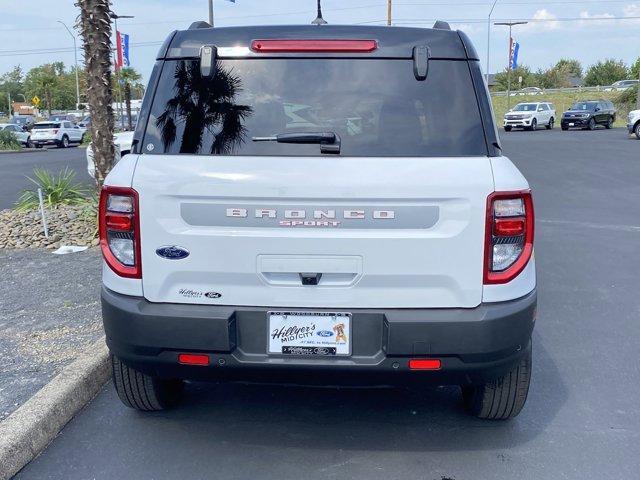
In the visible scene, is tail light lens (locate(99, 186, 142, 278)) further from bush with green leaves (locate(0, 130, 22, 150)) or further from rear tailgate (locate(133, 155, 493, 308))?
bush with green leaves (locate(0, 130, 22, 150))

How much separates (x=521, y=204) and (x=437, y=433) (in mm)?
1383

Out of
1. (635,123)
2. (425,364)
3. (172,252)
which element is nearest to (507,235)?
(425,364)

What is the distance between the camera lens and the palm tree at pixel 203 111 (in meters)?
3.16

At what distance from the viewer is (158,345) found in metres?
3.11

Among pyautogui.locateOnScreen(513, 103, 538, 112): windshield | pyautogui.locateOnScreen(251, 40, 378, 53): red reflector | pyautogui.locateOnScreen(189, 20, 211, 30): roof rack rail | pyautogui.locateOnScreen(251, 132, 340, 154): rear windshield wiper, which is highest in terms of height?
pyautogui.locateOnScreen(189, 20, 211, 30): roof rack rail

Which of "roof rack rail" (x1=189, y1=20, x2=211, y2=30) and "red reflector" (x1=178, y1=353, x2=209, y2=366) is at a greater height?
"roof rack rail" (x1=189, y1=20, x2=211, y2=30)

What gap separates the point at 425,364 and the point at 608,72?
103 m

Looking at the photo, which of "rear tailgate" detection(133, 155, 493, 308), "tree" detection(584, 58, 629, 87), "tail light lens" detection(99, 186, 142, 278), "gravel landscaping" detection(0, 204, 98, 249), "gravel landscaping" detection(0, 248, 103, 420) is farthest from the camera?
"tree" detection(584, 58, 629, 87)

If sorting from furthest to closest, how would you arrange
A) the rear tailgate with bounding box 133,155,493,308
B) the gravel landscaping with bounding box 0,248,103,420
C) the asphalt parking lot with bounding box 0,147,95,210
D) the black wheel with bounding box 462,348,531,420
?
the asphalt parking lot with bounding box 0,147,95,210 → the gravel landscaping with bounding box 0,248,103,420 → the black wheel with bounding box 462,348,531,420 → the rear tailgate with bounding box 133,155,493,308

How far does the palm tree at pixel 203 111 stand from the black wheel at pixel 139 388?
1228 mm

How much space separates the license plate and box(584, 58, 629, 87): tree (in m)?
102

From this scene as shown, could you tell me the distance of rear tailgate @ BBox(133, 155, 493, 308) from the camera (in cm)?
298

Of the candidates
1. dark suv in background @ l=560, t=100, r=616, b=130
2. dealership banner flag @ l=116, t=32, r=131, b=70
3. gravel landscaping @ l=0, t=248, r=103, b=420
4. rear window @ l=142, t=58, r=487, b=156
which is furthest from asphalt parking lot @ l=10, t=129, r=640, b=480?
dealership banner flag @ l=116, t=32, r=131, b=70

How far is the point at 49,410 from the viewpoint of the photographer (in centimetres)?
366
